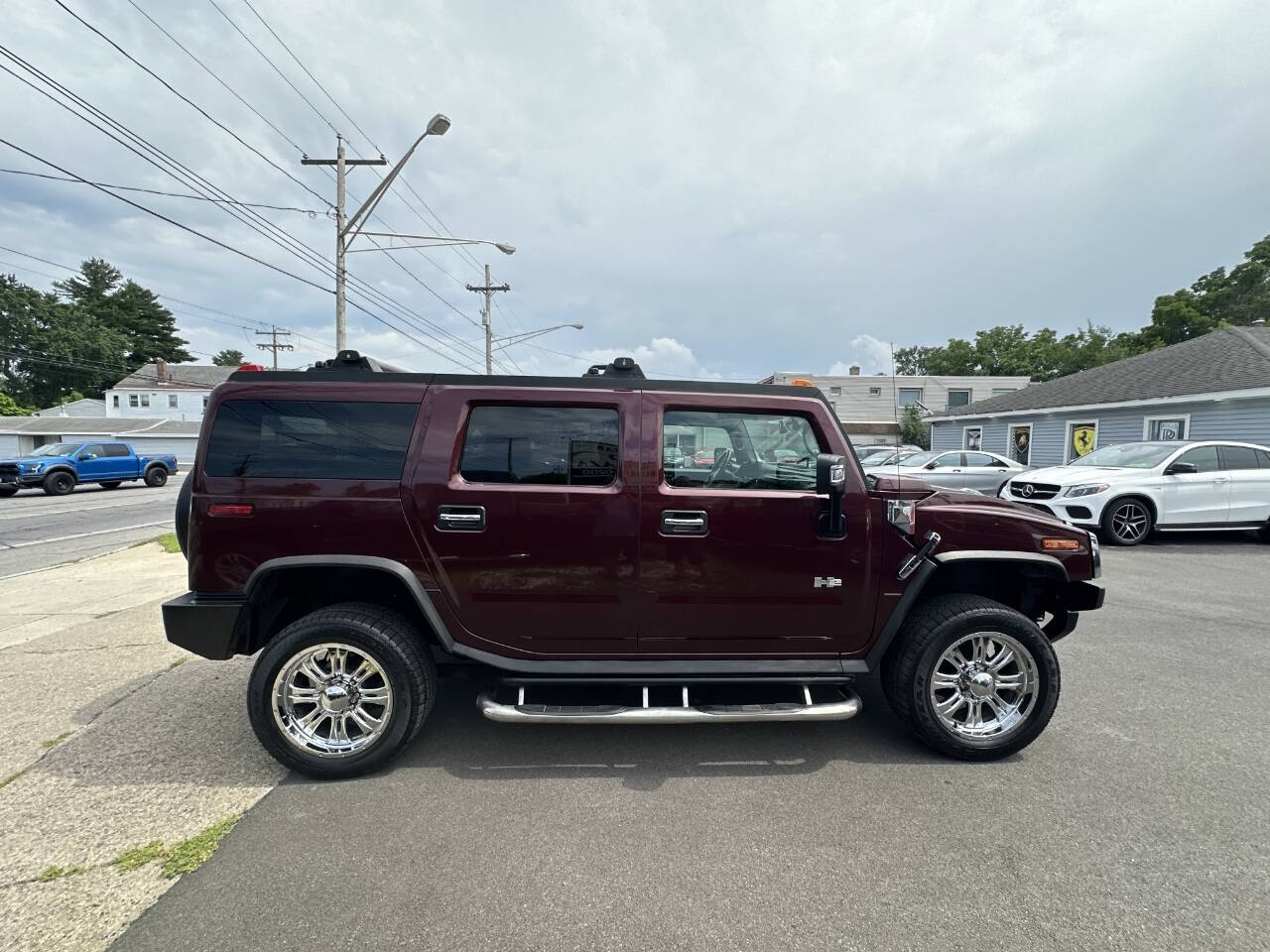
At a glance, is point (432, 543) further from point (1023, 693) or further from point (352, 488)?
point (1023, 693)

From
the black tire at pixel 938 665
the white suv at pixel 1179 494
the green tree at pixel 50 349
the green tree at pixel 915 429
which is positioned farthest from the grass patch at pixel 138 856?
the green tree at pixel 50 349

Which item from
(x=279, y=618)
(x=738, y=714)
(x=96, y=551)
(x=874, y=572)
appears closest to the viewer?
(x=738, y=714)

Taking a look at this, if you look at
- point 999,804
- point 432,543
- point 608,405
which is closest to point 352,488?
point 432,543

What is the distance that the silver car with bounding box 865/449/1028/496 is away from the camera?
41.7 ft

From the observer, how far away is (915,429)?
25.3 metres

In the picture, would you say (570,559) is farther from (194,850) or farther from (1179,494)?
(1179,494)

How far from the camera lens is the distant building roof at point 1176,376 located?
13.9 metres

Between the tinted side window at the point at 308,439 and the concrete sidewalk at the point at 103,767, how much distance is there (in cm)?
150

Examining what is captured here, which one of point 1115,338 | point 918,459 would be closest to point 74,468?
point 918,459

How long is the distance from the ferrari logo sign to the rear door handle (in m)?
20.7

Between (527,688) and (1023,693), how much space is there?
8.39 ft

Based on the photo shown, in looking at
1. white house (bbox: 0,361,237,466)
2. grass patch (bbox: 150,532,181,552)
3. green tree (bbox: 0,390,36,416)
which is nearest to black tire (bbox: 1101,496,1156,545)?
grass patch (bbox: 150,532,181,552)

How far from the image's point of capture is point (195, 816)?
8.07ft

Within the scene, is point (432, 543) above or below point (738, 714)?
above
